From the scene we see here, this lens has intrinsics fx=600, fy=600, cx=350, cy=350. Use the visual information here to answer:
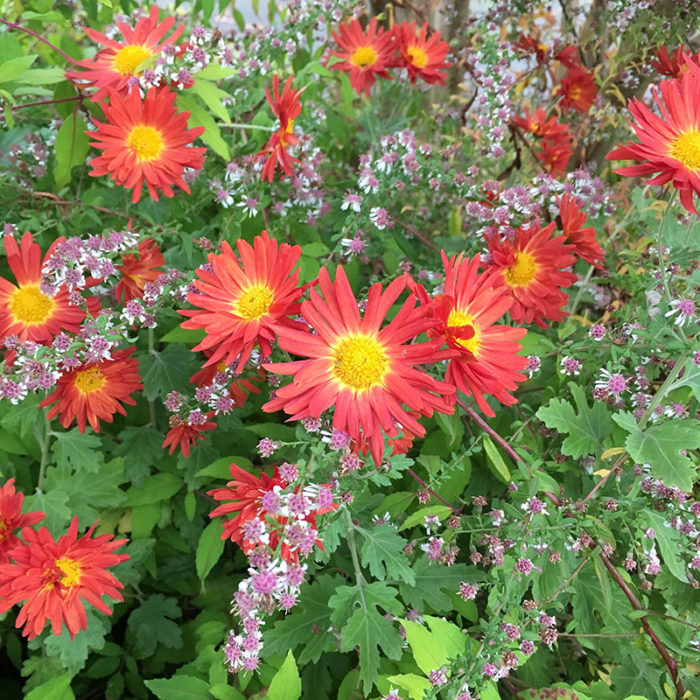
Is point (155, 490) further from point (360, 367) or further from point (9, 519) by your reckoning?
→ point (360, 367)

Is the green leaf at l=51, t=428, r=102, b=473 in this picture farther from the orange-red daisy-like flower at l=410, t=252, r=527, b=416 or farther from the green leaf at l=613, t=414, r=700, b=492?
the green leaf at l=613, t=414, r=700, b=492

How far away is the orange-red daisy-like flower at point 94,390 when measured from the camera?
98cm

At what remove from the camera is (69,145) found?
1.14 meters

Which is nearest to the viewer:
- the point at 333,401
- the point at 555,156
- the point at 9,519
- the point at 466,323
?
the point at 333,401

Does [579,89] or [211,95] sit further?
[579,89]

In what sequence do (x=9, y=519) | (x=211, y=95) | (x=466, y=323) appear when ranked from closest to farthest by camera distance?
1. (x=466, y=323)
2. (x=9, y=519)
3. (x=211, y=95)

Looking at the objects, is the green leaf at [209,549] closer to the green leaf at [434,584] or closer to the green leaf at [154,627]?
the green leaf at [154,627]

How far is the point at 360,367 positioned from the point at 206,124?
61cm

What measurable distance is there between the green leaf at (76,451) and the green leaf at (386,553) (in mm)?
536

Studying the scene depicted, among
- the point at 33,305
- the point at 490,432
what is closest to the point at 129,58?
the point at 33,305

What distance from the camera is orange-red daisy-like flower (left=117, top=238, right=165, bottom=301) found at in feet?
3.46

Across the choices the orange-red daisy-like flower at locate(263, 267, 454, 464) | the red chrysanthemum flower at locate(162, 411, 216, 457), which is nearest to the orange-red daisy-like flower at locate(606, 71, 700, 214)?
the orange-red daisy-like flower at locate(263, 267, 454, 464)

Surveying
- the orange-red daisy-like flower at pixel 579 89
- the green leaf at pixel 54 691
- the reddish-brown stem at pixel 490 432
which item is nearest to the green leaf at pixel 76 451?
the green leaf at pixel 54 691

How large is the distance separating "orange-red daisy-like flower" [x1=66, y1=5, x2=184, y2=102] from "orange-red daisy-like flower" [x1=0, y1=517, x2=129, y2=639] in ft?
2.52
